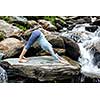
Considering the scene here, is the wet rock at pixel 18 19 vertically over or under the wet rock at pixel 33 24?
over

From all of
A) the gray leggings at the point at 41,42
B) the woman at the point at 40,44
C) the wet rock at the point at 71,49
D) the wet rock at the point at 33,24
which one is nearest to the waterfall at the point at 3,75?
the woman at the point at 40,44

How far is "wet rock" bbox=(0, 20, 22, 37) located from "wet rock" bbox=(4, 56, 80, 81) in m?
0.26

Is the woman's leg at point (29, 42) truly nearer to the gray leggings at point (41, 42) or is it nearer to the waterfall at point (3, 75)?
the gray leggings at point (41, 42)

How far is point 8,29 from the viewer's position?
9.12ft

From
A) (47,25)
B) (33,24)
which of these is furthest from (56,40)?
(33,24)

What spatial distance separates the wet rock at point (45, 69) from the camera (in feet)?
8.90

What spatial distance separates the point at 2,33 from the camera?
2.77 meters

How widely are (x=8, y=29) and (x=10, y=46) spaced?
0.17 m

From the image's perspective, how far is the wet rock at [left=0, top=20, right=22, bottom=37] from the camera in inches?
109

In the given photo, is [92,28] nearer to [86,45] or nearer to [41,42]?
[86,45]

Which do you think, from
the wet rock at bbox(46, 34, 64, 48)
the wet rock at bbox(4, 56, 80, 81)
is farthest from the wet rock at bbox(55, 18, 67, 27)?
the wet rock at bbox(4, 56, 80, 81)
